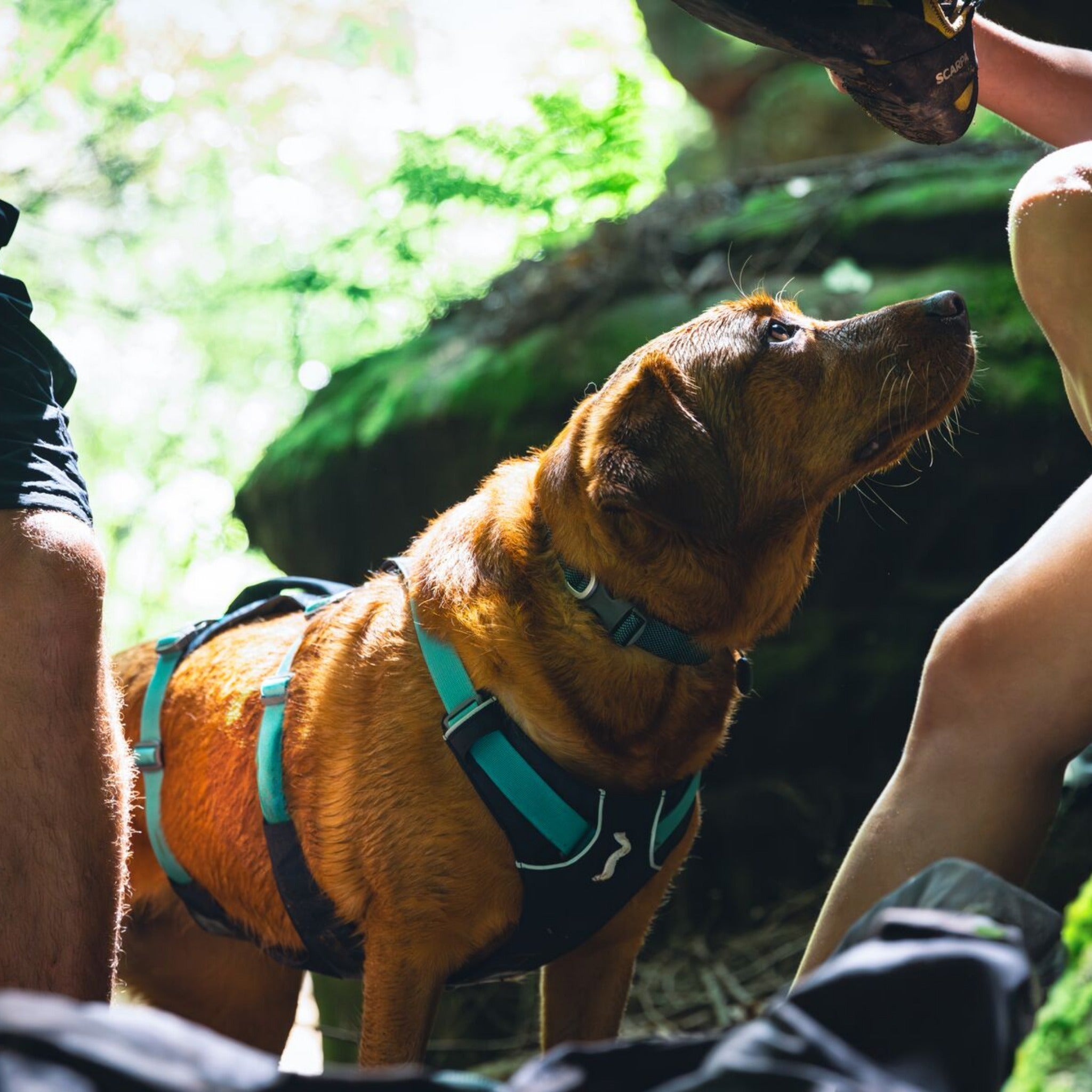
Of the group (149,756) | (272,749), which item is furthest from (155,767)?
(272,749)

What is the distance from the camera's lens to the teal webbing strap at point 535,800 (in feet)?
8.51

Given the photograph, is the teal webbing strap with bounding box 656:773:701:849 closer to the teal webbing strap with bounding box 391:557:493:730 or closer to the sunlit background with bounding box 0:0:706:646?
the teal webbing strap with bounding box 391:557:493:730

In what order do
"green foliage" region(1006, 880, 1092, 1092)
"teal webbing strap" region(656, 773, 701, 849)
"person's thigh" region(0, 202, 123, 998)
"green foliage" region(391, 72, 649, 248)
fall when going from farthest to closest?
"green foliage" region(391, 72, 649, 248) < "teal webbing strap" region(656, 773, 701, 849) < "person's thigh" region(0, 202, 123, 998) < "green foliage" region(1006, 880, 1092, 1092)

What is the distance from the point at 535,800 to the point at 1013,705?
1008 mm

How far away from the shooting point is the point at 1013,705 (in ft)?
7.45

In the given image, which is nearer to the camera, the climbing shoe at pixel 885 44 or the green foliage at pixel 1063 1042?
the green foliage at pixel 1063 1042

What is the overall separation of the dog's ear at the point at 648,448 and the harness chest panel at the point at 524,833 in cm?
55

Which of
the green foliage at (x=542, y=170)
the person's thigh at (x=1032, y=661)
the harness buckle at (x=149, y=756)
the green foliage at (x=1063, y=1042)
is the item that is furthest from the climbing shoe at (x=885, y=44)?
the green foliage at (x=542, y=170)

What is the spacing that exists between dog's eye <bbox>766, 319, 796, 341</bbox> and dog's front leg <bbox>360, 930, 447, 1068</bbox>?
1.71 m

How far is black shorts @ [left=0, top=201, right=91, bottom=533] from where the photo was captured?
244cm

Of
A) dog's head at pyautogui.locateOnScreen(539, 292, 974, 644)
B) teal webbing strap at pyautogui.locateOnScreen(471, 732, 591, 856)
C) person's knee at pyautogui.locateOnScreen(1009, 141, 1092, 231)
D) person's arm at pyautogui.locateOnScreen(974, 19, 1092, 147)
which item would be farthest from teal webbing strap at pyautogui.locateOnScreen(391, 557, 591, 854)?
person's arm at pyautogui.locateOnScreen(974, 19, 1092, 147)

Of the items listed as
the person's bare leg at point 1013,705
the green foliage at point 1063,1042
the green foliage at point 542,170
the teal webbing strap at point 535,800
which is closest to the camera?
the green foliage at point 1063,1042

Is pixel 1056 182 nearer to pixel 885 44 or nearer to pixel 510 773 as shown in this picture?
pixel 885 44

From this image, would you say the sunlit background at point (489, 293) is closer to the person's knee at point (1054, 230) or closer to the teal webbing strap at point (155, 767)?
the teal webbing strap at point (155, 767)
